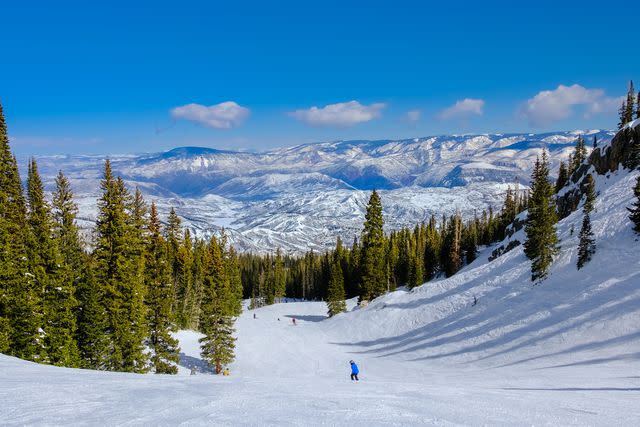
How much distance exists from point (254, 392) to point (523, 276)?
37.3 m

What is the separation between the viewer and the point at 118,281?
84.6ft

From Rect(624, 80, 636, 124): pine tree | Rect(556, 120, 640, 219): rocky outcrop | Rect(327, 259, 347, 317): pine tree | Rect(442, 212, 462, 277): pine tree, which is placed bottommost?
Rect(327, 259, 347, 317): pine tree

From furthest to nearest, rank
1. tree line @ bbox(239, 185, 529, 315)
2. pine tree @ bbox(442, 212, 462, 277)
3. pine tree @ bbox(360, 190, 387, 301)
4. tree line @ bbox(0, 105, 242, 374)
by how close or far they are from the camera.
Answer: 1. pine tree @ bbox(442, 212, 462, 277)
2. tree line @ bbox(239, 185, 529, 315)
3. pine tree @ bbox(360, 190, 387, 301)
4. tree line @ bbox(0, 105, 242, 374)

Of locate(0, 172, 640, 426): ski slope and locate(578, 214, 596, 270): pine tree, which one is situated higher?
locate(578, 214, 596, 270): pine tree

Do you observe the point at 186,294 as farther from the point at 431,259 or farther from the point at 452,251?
the point at 431,259

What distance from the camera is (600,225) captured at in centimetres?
3934

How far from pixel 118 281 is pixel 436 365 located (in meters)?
25.7

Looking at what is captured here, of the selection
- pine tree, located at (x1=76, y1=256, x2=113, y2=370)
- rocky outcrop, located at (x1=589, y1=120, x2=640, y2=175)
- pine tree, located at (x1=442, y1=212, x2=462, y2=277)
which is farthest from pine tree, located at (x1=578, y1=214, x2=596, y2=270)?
pine tree, located at (x1=76, y1=256, x2=113, y2=370)

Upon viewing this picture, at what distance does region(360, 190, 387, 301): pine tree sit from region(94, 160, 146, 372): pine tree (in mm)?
32475

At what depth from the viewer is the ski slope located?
9.27 metres

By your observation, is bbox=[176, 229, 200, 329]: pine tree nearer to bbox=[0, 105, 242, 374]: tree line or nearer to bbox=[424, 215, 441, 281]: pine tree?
bbox=[0, 105, 242, 374]: tree line

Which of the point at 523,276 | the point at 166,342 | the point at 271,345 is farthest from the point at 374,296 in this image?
the point at 166,342

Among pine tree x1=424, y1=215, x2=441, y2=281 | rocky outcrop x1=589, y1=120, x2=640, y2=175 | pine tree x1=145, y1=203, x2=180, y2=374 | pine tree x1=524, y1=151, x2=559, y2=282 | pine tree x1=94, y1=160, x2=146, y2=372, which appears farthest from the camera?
pine tree x1=424, y1=215, x2=441, y2=281

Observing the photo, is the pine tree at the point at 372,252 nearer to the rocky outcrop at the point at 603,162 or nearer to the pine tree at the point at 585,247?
the pine tree at the point at 585,247
